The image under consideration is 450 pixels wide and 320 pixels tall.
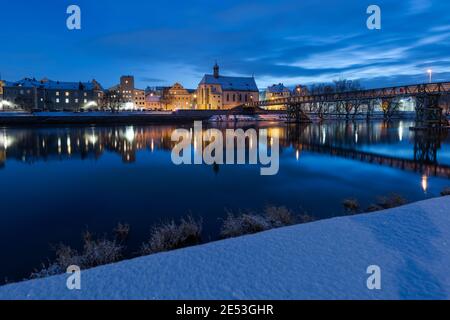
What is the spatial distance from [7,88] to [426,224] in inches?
4664

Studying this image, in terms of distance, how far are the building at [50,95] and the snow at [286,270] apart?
102836mm

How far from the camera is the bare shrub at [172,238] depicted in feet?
28.6

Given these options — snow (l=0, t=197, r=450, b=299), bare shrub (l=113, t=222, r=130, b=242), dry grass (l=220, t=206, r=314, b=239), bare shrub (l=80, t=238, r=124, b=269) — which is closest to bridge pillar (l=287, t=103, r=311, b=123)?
dry grass (l=220, t=206, r=314, b=239)

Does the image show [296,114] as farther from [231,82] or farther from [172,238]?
[172,238]

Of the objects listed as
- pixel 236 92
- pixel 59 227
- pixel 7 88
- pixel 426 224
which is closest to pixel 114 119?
Answer: pixel 7 88

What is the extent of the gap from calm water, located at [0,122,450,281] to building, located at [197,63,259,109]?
9417 cm

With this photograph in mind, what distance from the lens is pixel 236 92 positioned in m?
127

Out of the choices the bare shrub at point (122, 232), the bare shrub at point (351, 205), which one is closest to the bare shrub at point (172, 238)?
the bare shrub at point (122, 232)

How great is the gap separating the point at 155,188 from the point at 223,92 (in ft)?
363

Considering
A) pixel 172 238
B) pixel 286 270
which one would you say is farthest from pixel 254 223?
pixel 286 270

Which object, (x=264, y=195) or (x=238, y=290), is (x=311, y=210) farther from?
(x=238, y=290)

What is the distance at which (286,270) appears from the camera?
5.99 meters

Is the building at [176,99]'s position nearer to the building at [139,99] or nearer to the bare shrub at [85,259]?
the building at [139,99]

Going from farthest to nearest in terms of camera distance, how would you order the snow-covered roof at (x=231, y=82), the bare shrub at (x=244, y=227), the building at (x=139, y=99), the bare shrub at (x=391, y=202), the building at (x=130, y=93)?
the building at (x=139, y=99) → the building at (x=130, y=93) → the snow-covered roof at (x=231, y=82) → the bare shrub at (x=391, y=202) → the bare shrub at (x=244, y=227)
